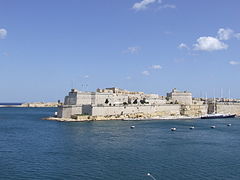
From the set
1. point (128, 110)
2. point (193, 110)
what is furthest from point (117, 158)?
point (193, 110)

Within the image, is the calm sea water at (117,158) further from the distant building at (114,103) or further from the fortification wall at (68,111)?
the distant building at (114,103)

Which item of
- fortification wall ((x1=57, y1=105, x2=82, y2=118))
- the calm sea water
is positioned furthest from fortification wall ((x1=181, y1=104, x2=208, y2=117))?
the calm sea water

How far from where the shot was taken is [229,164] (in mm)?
20359

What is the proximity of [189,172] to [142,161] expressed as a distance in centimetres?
386

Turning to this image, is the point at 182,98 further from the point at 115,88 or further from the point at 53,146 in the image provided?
the point at 53,146

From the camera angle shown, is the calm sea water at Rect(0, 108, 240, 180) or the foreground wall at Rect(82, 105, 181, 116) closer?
the calm sea water at Rect(0, 108, 240, 180)

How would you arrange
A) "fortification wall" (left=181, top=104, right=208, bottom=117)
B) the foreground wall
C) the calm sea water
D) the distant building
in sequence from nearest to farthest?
the calm sea water
the foreground wall
the distant building
"fortification wall" (left=181, top=104, right=208, bottom=117)

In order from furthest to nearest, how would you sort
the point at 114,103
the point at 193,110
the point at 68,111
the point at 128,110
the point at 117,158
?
the point at 193,110 → the point at 114,103 → the point at 128,110 → the point at 68,111 → the point at 117,158

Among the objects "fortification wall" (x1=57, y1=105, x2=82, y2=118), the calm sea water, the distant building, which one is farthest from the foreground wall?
the calm sea water

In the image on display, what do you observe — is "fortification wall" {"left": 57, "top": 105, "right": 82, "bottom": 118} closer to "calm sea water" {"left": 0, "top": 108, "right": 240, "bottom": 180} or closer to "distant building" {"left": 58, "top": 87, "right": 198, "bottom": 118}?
"distant building" {"left": 58, "top": 87, "right": 198, "bottom": 118}

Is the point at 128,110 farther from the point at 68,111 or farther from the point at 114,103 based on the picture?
the point at 68,111

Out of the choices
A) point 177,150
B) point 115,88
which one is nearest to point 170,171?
point 177,150

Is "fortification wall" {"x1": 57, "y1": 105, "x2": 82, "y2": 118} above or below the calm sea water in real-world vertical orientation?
above

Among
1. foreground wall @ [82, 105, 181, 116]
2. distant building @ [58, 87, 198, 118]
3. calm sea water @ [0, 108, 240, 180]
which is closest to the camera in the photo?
calm sea water @ [0, 108, 240, 180]
